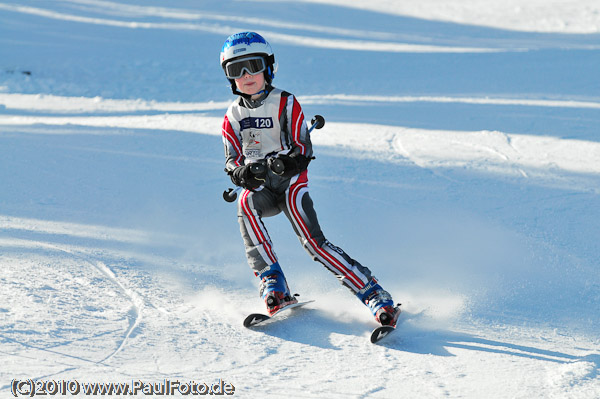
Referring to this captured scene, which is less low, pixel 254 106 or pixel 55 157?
pixel 55 157

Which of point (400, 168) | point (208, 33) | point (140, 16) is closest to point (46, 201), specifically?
point (400, 168)

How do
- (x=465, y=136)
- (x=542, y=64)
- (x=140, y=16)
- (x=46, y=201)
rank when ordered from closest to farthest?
(x=46, y=201), (x=465, y=136), (x=542, y=64), (x=140, y=16)

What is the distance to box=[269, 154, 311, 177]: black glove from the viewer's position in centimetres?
388

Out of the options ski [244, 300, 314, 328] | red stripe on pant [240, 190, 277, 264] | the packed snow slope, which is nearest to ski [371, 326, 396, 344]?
the packed snow slope

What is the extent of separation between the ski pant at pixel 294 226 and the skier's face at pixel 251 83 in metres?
0.56

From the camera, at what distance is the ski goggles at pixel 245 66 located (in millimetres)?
3986

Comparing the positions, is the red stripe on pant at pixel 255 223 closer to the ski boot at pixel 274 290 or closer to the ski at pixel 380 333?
the ski boot at pixel 274 290

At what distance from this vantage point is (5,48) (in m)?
13.7

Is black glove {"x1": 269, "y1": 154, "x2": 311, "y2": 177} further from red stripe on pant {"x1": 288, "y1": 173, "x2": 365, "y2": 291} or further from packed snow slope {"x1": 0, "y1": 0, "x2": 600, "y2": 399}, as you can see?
packed snow slope {"x1": 0, "y1": 0, "x2": 600, "y2": 399}

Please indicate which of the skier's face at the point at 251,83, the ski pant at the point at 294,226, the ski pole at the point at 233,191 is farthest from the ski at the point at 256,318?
the skier's face at the point at 251,83

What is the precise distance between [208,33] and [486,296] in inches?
477

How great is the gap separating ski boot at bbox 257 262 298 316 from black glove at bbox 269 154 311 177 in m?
0.66

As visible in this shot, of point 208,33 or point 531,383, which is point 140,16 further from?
point 531,383

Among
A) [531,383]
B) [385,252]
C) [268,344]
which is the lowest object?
[531,383]
